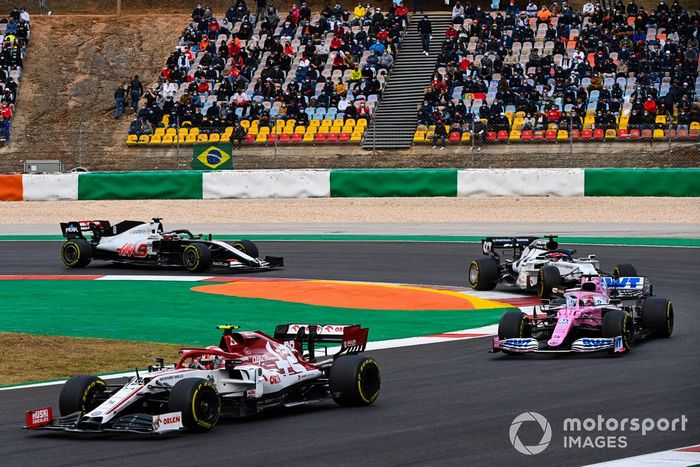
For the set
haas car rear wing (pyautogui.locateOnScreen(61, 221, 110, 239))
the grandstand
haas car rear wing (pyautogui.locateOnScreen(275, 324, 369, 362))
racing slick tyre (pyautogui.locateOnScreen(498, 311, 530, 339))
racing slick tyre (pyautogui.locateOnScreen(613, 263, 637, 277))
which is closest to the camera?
haas car rear wing (pyautogui.locateOnScreen(275, 324, 369, 362))

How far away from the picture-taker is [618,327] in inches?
581

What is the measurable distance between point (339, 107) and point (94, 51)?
630 inches

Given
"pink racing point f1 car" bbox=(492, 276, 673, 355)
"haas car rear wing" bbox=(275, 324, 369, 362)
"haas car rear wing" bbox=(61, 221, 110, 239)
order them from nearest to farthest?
"haas car rear wing" bbox=(275, 324, 369, 362) < "pink racing point f1 car" bbox=(492, 276, 673, 355) < "haas car rear wing" bbox=(61, 221, 110, 239)

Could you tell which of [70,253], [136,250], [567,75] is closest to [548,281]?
[136,250]

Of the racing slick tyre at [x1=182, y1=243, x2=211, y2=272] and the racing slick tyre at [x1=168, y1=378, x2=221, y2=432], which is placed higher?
the racing slick tyre at [x1=182, y1=243, x2=211, y2=272]

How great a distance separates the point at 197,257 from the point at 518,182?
1412cm

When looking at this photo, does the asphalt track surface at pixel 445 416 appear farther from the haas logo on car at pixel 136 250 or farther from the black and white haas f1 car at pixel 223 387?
the haas logo on car at pixel 136 250

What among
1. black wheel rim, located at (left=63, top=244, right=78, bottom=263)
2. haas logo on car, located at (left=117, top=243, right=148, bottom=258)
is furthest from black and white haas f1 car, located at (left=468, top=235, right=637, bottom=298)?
black wheel rim, located at (left=63, top=244, right=78, bottom=263)

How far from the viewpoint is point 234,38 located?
51.5 meters

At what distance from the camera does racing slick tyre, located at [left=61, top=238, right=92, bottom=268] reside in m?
27.1

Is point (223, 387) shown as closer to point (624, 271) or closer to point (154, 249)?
point (624, 271)

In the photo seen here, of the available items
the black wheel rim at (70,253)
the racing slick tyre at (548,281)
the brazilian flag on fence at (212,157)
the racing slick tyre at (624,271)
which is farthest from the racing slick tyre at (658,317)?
the brazilian flag on fence at (212,157)

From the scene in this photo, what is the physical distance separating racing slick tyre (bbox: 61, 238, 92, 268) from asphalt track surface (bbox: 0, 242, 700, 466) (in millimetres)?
12966

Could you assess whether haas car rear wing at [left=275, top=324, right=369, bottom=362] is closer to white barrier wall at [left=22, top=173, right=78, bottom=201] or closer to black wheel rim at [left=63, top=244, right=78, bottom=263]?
black wheel rim at [left=63, top=244, right=78, bottom=263]
